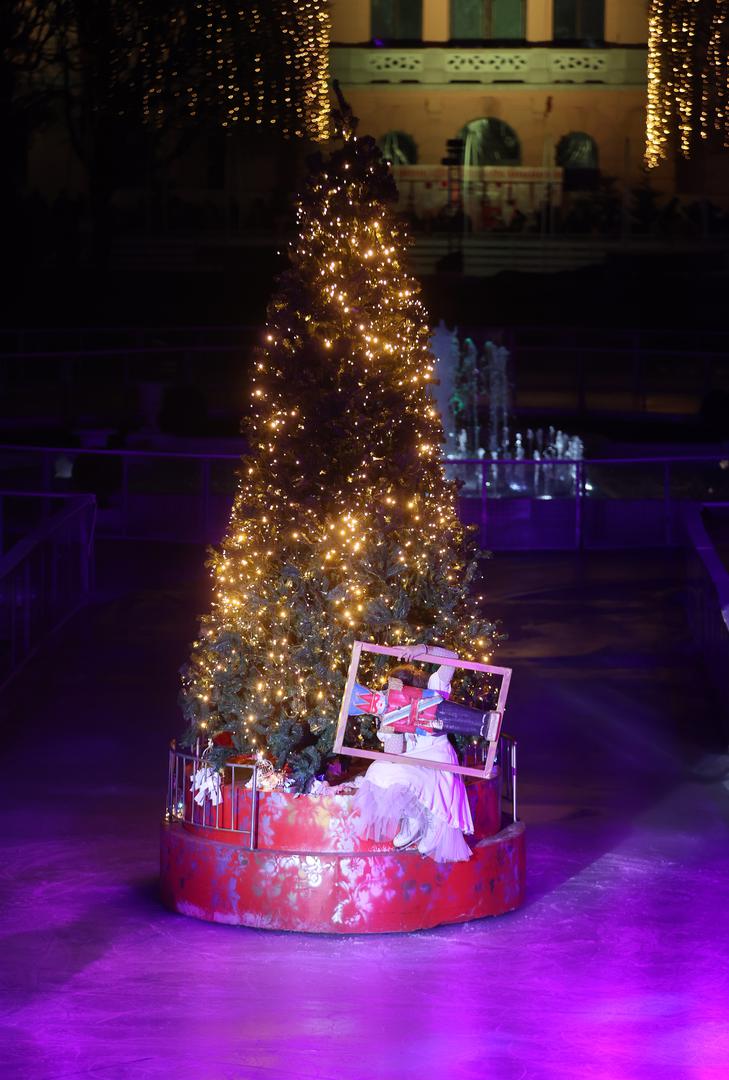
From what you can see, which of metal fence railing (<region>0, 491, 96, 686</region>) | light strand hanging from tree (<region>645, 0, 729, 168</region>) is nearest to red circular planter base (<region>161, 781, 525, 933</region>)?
metal fence railing (<region>0, 491, 96, 686</region>)

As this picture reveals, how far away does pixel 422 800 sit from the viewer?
8.04 meters

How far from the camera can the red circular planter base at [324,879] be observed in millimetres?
8117

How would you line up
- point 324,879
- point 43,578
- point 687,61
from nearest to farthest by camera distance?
1. point 324,879
2. point 43,578
3. point 687,61

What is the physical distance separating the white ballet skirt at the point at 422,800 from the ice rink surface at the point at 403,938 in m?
0.43

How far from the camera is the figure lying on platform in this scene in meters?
7.91

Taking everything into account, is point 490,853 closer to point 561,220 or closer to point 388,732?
point 388,732

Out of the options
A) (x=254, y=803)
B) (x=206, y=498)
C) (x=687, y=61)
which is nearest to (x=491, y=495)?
(x=206, y=498)

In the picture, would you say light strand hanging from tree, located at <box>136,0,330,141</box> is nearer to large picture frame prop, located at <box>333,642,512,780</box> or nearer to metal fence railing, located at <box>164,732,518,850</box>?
metal fence railing, located at <box>164,732,518,850</box>

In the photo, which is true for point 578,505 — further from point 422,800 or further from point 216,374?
point 422,800

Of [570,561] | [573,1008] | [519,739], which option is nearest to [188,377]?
[570,561]

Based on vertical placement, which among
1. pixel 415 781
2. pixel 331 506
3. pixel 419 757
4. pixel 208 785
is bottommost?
pixel 208 785

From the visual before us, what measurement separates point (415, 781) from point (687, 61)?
25.5 m

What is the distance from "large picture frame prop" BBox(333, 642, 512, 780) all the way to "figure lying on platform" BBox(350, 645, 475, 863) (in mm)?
37

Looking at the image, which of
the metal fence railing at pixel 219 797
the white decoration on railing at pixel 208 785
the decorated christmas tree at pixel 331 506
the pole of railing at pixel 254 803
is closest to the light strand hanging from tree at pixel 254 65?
the decorated christmas tree at pixel 331 506
